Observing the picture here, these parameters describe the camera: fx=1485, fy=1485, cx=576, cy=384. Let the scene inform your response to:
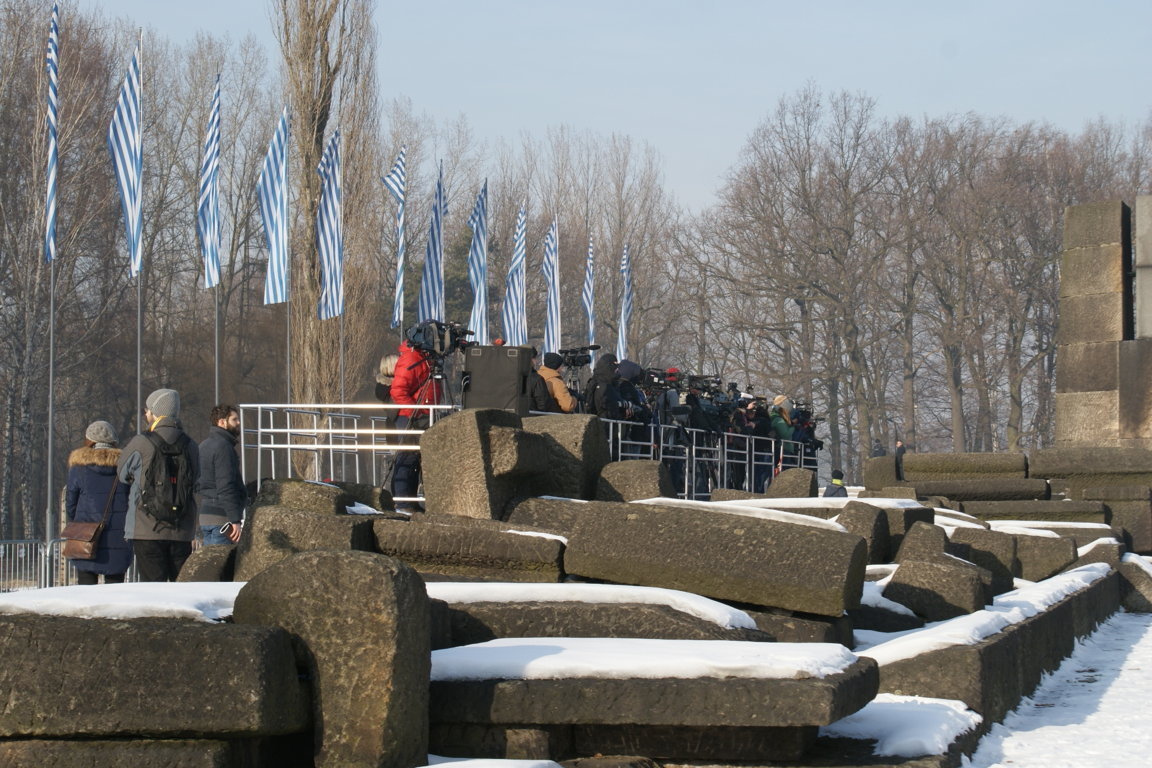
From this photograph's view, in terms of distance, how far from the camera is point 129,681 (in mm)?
3809

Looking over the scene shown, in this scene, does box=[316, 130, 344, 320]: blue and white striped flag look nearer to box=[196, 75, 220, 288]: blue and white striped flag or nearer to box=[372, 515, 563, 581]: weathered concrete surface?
box=[196, 75, 220, 288]: blue and white striped flag

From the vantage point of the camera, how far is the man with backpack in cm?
863

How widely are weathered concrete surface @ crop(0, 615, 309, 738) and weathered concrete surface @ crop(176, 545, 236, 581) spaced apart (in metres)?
2.49

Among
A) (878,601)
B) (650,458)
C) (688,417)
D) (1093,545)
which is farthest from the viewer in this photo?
(688,417)

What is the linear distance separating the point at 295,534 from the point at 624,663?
2.22 m

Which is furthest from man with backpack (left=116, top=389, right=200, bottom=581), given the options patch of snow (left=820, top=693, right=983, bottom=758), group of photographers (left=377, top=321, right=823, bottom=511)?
patch of snow (left=820, top=693, right=983, bottom=758)

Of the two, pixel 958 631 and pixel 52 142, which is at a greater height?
pixel 52 142

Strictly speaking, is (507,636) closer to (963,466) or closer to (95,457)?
(95,457)

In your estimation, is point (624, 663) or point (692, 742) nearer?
point (624, 663)

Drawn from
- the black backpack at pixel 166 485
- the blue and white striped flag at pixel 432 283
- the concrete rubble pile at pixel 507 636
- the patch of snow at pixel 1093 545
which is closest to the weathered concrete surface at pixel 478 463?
the concrete rubble pile at pixel 507 636

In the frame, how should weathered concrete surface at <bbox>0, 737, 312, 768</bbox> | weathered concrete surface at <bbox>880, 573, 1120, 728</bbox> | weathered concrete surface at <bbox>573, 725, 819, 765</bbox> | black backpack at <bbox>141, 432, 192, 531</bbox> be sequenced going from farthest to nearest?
1. black backpack at <bbox>141, 432, 192, 531</bbox>
2. weathered concrete surface at <bbox>880, 573, 1120, 728</bbox>
3. weathered concrete surface at <bbox>573, 725, 819, 765</bbox>
4. weathered concrete surface at <bbox>0, 737, 312, 768</bbox>

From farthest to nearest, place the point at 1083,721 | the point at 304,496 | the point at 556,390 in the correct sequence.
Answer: the point at 556,390 < the point at 304,496 < the point at 1083,721

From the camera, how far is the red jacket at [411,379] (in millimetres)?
10766

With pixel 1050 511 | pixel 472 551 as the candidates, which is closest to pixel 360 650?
pixel 472 551
